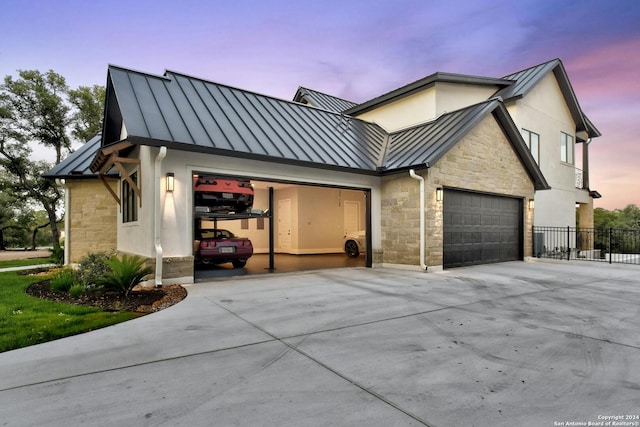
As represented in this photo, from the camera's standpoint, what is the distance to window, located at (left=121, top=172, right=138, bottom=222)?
919 centimetres

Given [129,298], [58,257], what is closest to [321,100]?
[58,257]

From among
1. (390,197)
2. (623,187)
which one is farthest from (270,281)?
(623,187)

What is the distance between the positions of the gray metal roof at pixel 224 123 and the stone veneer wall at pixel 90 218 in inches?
73.7

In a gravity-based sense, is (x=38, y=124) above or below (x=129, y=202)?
above

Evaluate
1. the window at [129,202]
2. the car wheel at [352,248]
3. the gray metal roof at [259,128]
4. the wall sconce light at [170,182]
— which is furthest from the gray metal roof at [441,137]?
the window at [129,202]

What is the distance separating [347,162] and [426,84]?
5946mm

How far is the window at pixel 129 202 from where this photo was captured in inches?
362

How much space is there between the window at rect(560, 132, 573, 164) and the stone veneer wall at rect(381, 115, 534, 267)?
8.11 m

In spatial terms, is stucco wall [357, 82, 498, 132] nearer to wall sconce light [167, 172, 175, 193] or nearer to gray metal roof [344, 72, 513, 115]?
gray metal roof [344, 72, 513, 115]

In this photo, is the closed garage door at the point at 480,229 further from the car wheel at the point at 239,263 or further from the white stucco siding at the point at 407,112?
the car wheel at the point at 239,263

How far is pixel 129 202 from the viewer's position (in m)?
9.85

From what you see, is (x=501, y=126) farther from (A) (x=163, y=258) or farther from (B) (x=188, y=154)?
(A) (x=163, y=258)

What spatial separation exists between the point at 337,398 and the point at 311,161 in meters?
7.30

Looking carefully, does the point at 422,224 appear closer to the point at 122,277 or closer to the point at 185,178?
the point at 185,178
